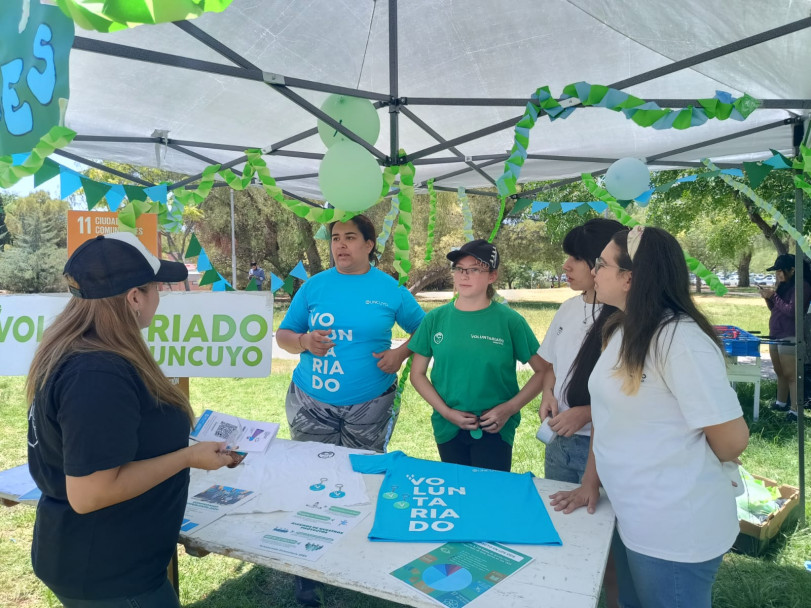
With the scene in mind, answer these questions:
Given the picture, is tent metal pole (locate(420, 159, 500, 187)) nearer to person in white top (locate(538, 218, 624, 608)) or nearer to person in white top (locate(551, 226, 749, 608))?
person in white top (locate(538, 218, 624, 608))

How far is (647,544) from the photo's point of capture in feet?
4.60

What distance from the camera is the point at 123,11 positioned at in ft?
3.94

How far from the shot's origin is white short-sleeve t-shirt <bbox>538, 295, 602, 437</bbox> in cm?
204

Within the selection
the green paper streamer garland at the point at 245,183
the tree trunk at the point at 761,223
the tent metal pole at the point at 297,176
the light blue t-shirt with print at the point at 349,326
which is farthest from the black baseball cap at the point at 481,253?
the tree trunk at the point at 761,223

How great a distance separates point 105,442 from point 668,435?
1.29 m

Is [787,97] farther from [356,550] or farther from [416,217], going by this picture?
[416,217]

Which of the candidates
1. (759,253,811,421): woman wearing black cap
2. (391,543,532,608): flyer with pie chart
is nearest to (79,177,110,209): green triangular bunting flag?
(391,543,532,608): flyer with pie chart

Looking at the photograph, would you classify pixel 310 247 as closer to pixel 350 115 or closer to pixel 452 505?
pixel 350 115

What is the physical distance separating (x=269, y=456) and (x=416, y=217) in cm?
1630

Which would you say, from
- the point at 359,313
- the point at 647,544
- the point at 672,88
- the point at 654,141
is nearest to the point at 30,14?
the point at 359,313

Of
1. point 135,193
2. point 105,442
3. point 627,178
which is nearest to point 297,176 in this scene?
point 135,193

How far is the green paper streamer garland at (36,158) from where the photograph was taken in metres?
1.57

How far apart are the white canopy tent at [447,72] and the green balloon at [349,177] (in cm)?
16

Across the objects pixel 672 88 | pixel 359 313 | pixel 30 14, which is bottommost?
pixel 359 313
